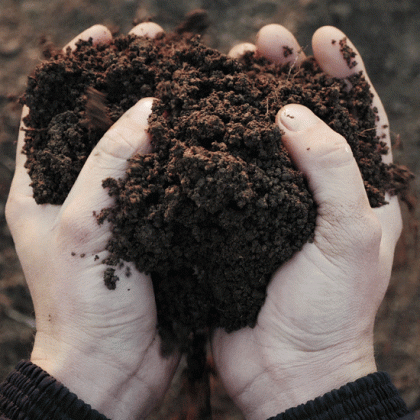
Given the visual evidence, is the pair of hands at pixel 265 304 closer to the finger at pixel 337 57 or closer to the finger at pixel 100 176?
the finger at pixel 100 176

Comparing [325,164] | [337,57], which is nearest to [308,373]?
[325,164]

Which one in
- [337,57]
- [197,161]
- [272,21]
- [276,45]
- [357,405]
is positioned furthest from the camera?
[272,21]

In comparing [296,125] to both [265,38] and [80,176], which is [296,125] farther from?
[80,176]

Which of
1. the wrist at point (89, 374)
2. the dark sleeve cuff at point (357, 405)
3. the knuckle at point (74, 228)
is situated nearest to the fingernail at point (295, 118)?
the knuckle at point (74, 228)

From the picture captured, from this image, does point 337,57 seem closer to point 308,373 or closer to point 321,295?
point 321,295

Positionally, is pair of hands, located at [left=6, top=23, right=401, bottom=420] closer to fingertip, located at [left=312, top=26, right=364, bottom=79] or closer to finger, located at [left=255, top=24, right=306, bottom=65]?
fingertip, located at [left=312, top=26, right=364, bottom=79]

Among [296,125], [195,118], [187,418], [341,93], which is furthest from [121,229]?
[187,418]

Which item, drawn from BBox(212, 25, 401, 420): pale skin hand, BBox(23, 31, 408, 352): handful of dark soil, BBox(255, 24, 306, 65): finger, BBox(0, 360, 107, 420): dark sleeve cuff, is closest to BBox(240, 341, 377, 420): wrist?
BBox(212, 25, 401, 420): pale skin hand
